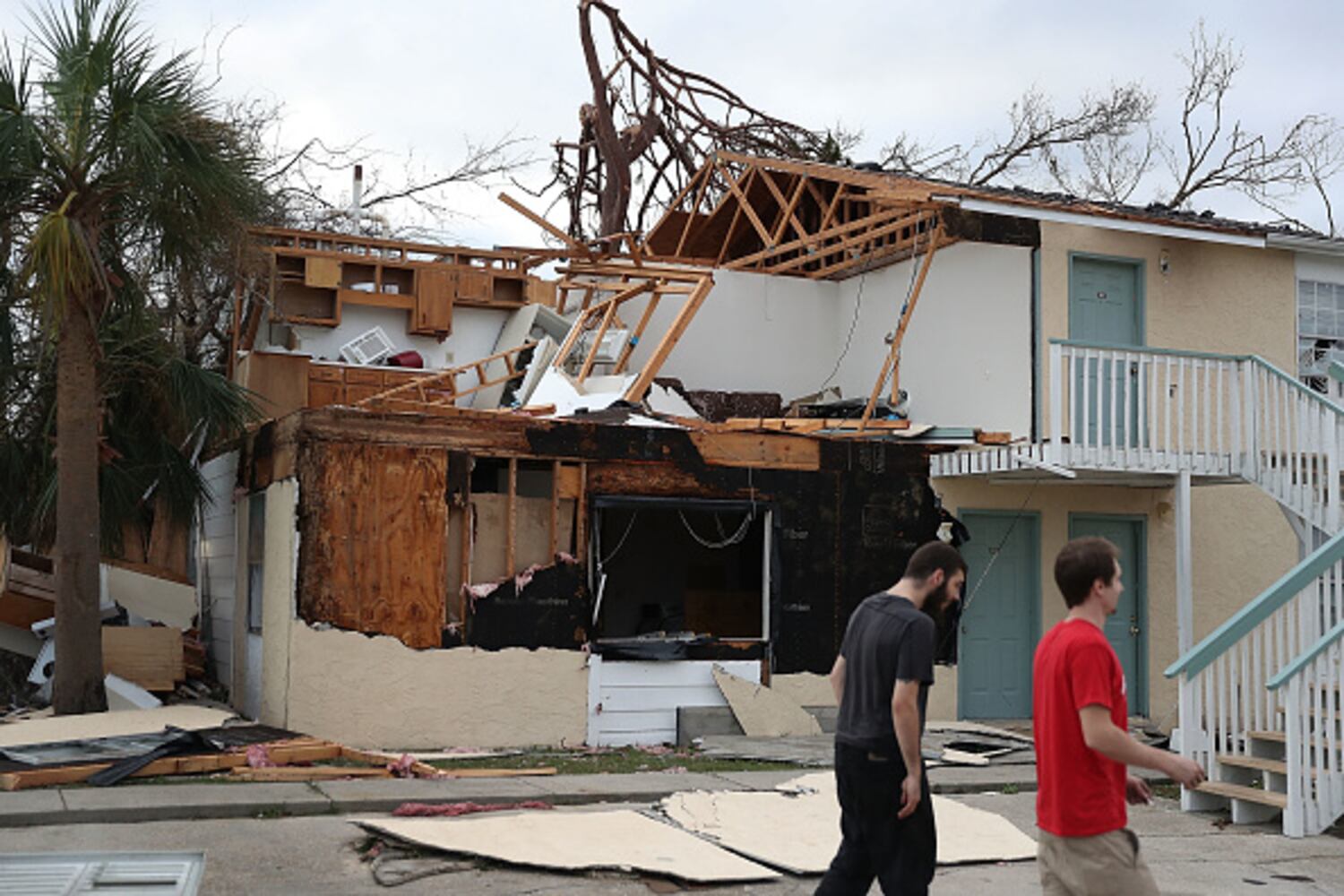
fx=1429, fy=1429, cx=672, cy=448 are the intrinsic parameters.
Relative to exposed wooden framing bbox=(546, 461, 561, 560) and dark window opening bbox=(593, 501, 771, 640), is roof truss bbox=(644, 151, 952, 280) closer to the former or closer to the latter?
dark window opening bbox=(593, 501, 771, 640)

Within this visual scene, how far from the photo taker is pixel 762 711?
45.3 ft

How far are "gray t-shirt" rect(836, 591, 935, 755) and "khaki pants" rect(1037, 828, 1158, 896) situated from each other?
93cm

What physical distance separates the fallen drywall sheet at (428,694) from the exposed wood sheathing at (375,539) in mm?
210

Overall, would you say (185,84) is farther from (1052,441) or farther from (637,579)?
(637,579)

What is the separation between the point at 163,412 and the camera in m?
15.0

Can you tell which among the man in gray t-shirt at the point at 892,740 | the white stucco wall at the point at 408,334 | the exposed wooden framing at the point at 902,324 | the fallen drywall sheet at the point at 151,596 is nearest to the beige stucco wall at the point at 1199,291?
the exposed wooden framing at the point at 902,324

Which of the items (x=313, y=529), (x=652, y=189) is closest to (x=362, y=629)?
(x=313, y=529)

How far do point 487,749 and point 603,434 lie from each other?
3.11m

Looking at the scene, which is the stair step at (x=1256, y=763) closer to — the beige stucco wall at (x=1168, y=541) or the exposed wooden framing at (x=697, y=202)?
the beige stucco wall at (x=1168, y=541)

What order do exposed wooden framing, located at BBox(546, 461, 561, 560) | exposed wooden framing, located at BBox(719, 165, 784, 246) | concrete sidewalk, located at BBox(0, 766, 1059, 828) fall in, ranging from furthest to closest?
exposed wooden framing, located at BBox(719, 165, 784, 246) → exposed wooden framing, located at BBox(546, 461, 561, 560) → concrete sidewalk, located at BBox(0, 766, 1059, 828)

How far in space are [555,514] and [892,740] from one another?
26.6 feet

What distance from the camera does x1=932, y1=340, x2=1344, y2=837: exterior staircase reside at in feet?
33.1

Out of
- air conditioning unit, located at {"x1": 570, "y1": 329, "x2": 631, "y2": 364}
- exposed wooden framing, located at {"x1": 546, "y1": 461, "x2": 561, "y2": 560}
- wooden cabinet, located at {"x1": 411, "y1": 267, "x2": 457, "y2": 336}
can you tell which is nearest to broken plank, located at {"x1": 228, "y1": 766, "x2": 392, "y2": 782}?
exposed wooden framing, located at {"x1": 546, "y1": 461, "x2": 561, "y2": 560}

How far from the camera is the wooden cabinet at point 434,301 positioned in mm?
19078
